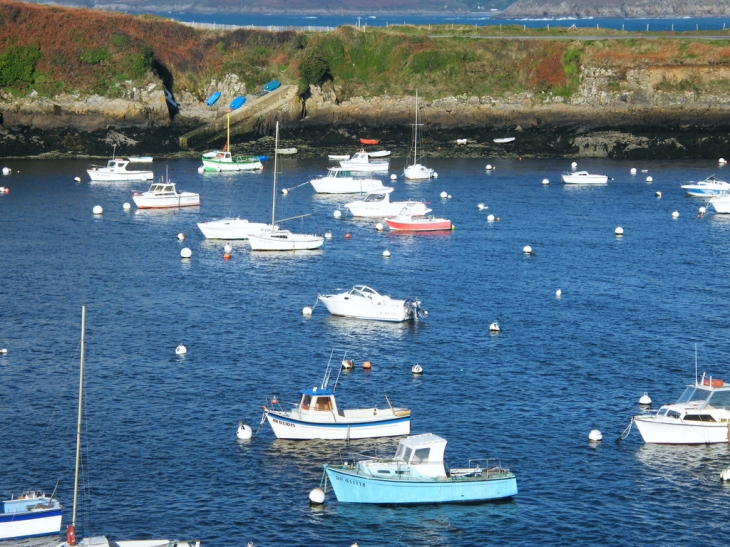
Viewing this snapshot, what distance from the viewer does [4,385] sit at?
46344mm

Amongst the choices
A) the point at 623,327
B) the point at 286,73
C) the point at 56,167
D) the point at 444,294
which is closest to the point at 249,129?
the point at 286,73

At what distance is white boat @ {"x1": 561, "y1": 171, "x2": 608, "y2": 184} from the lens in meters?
99.1

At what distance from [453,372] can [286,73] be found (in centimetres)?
8516

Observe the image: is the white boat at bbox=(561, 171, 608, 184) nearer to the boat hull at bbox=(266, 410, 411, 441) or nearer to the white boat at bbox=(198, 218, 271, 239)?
the white boat at bbox=(198, 218, 271, 239)

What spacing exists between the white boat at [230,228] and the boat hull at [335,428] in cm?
3505

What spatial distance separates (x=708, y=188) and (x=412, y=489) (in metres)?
63.0

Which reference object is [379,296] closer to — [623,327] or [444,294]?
[444,294]

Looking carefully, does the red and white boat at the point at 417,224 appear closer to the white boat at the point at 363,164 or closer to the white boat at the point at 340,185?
the white boat at the point at 340,185

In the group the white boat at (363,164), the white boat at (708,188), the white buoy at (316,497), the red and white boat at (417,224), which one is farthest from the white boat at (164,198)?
the white buoy at (316,497)

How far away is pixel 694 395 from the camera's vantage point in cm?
4188

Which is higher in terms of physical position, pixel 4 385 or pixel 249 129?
pixel 249 129

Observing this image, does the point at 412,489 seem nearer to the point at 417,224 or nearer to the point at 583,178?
the point at 417,224

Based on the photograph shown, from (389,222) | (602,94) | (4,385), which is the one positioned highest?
(602,94)

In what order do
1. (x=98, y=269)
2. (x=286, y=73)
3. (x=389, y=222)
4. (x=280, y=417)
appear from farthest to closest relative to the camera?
1. (x=286, y=73)
2. (x=389, y=222)
3. (x=98, y=269)
4. (x=280, y=417)
